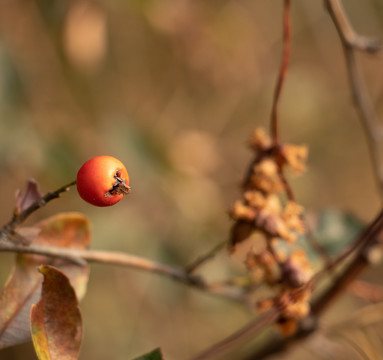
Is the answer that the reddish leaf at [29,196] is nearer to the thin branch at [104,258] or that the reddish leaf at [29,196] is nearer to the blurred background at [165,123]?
the thin branch at [104,258]

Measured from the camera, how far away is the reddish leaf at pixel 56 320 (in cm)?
58

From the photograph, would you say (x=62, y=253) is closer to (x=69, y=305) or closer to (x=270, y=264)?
(x=69, y=305)

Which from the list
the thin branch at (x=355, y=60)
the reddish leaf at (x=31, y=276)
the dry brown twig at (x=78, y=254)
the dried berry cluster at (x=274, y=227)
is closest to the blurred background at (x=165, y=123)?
the thin branch at (x=355, y=60)

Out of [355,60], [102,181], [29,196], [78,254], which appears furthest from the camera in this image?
[355,60]

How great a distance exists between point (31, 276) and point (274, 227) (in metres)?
0.40

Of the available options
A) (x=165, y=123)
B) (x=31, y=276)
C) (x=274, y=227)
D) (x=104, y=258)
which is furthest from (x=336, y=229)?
(x=165, y=123)

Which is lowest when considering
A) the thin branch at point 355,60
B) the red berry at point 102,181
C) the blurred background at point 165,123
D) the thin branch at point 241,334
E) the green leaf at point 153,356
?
the green leaf at point 153,356

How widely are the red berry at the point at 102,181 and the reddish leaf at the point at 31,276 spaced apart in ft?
0.56

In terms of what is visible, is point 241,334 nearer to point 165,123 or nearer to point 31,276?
point 31,276

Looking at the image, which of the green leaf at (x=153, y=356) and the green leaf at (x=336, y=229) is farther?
the green leaf at (x=336, y=229)

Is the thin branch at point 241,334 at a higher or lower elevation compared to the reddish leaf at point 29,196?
lower

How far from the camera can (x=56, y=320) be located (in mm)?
605

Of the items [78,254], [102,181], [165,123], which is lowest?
[102,181]

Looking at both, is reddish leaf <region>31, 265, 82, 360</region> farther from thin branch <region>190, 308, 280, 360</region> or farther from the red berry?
thin branch <region>190, 308, 280, 360</region>
